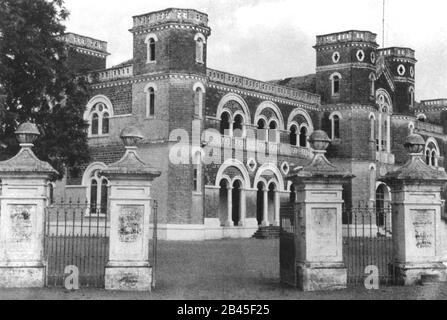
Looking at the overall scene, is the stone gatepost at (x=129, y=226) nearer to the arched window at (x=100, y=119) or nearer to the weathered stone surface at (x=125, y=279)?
the weathered stone surface at (x=125, y=279)

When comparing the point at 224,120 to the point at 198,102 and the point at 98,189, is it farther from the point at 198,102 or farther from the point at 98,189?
the point at 98,189

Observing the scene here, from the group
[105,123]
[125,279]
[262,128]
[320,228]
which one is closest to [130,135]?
[125,279]

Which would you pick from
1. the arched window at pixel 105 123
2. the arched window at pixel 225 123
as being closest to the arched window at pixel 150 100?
the arched window at pixel 105 123

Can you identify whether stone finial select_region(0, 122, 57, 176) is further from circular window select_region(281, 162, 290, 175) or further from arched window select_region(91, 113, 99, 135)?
circular window select_region(281, 162, 290, 175)

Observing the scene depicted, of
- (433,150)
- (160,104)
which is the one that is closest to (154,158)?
(160,104)

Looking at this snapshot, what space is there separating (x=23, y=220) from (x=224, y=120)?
2103 cm

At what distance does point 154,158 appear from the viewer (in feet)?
95.5

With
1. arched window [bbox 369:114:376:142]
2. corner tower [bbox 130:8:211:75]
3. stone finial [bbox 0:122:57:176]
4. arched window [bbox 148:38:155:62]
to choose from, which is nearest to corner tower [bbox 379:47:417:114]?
arched window [bbox 369:114:376:142]

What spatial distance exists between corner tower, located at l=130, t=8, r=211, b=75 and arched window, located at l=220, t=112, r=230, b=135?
312 centimetres

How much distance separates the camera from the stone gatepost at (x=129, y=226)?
456 inches

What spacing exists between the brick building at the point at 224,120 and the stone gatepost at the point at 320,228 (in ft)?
50.6

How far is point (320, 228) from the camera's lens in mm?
11977
